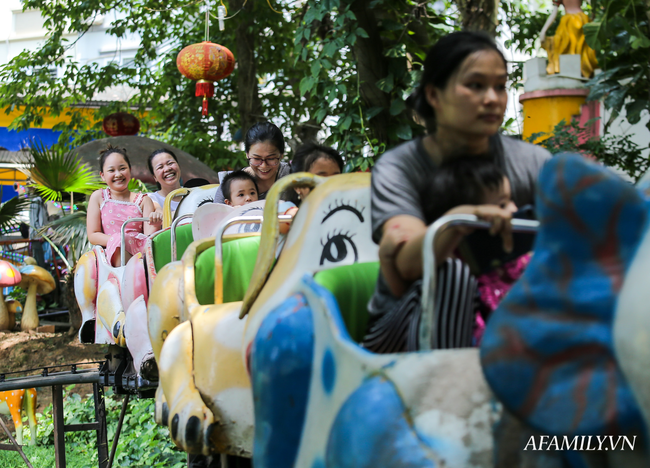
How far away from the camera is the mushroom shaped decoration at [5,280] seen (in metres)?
8.46

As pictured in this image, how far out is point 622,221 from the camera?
3.48ft

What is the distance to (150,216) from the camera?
4.14 metres

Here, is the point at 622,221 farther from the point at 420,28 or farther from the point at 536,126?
the point at 536,126

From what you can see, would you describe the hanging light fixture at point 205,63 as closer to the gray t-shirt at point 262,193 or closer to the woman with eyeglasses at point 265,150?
the gray t-shirt at point 262,193

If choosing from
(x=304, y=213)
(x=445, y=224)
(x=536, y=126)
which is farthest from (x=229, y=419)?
(x=536, y=126)

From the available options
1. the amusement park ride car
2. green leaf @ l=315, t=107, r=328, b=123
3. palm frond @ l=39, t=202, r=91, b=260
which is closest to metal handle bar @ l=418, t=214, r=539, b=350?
the amusement park ride car

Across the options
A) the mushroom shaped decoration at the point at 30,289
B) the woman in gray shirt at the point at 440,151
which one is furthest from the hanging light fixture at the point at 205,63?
the woman in gray shirt at the point at 440,151

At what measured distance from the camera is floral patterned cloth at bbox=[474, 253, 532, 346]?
1374 mm

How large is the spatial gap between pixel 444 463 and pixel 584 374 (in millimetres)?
285

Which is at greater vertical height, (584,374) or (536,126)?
(536,126)

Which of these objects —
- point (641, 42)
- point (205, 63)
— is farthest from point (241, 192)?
point (205, 63)

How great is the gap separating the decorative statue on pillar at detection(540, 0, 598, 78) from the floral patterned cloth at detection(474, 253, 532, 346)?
525 cm

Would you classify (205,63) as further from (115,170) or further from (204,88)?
(115,170)

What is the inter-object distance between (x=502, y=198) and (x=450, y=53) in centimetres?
32
